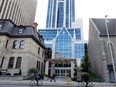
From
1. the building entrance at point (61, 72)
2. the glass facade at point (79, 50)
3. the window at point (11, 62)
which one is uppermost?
the glass facade at point (79, 50)

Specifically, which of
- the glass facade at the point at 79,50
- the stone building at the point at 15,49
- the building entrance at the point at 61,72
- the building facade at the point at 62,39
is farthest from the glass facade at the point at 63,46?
the stone building at the point at 15,49

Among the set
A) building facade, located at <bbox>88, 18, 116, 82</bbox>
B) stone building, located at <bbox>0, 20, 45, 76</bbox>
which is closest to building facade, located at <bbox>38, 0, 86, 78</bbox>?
building facade, located at <bbox>88, 18, 116, 82</bbox>

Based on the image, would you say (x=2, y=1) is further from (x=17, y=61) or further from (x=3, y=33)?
(x=17, y=61)

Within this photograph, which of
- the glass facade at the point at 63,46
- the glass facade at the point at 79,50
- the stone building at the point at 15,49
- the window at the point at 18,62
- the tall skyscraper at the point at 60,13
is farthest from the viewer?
the tall skyscraper at the point at 60,13

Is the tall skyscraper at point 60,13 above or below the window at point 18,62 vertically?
above

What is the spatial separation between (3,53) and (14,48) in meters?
2.56

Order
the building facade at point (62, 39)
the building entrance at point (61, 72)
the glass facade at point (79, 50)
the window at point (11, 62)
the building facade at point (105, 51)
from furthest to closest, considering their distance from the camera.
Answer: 1. the glass facade at point (79, 50)
2. the building entrance at point (61, 72)
3. the building facade at point (62, 39)
4. the window at point (11, 62)
5. the building facade at point (105, 51)

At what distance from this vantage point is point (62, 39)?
157ft

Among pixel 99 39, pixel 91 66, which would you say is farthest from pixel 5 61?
pixel 91 66

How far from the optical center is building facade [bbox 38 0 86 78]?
3980 centimetres

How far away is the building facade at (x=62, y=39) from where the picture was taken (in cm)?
3980

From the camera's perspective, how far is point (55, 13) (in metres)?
95.4

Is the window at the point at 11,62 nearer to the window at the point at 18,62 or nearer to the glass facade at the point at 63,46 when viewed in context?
the window at the point at 18,62

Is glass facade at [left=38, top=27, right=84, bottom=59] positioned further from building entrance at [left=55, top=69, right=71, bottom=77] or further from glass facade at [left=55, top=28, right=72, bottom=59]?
building entrance at [left=55, top=69, right=71, bottom=77]
